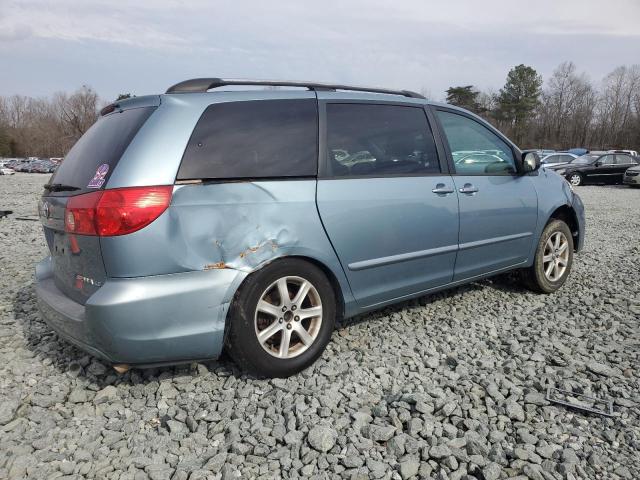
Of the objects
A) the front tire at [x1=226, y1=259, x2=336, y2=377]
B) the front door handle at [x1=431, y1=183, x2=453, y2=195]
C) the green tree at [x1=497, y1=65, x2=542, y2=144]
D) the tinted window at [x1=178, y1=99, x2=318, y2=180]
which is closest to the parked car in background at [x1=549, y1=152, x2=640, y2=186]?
the front door handle at [x1=431, y1=183, x2=453, y2=195]

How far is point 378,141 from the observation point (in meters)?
3.34

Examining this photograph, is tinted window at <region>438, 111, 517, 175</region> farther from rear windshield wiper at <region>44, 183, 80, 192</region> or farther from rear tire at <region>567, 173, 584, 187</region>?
rear tire at <region>567, 173, 584, 187</region>

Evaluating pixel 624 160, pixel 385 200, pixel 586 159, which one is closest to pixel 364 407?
pixel 385 200

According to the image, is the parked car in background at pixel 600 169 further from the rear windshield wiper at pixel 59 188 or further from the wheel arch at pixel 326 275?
the rear windshield wiper at pixel 59 188

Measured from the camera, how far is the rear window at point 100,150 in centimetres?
254

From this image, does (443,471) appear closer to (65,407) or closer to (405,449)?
(405,449)

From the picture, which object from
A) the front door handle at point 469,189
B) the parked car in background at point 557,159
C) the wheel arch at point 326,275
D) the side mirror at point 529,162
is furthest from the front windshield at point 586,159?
the wheel arch at point 326,275

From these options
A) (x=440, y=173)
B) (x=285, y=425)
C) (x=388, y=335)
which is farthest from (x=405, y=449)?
(x=440, y=173)

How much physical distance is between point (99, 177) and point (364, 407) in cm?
184

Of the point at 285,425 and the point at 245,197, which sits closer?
the point at 285,425

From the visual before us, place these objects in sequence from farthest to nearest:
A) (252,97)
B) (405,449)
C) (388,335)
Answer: (388,335) → (252,97) → (405,449)

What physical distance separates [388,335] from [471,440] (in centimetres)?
132

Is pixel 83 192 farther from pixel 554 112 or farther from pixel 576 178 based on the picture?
pixel 554 112

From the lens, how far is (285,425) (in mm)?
2465
